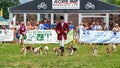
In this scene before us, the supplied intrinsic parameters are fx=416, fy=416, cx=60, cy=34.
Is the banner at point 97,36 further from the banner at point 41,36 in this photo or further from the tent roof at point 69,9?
the tent roof at point 69,9

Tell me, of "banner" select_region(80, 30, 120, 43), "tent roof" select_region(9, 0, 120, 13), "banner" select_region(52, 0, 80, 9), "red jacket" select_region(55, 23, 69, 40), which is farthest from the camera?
"banner" select_region(52, 0, 80, 9)

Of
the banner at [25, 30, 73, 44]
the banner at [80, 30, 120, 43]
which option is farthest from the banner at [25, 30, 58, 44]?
the banner at [80, 30, 120, 43]

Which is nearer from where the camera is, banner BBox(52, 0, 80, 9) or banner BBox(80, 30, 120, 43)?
banner BBox(80, 30, 120, 43)

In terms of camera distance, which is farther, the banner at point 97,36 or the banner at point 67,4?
the banner at point 67,4

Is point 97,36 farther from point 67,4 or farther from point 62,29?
point 62,29

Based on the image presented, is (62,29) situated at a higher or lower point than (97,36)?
higher

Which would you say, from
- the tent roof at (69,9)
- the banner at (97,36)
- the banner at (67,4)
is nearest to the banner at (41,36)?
the banner at (97,36)

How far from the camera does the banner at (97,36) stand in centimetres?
2894

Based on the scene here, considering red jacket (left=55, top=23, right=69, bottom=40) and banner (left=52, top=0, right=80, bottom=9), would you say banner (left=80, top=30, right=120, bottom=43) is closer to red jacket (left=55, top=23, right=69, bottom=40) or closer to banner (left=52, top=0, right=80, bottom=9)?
banner (left=52, top=0, right=80, bottom=9)

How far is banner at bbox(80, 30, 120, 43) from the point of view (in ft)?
94.9

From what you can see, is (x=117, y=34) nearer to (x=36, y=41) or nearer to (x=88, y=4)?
(x=36, y=41)

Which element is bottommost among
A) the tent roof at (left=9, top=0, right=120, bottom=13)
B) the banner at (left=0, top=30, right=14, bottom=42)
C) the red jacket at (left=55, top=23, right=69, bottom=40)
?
the banner at (left=0, top=30, right=14, bottom=42)

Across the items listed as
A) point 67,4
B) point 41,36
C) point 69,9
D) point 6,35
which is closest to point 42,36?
point 41,36

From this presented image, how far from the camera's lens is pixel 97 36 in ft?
95.8
